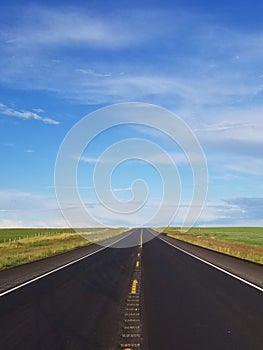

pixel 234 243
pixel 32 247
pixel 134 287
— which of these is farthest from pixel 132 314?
pixel 234 243

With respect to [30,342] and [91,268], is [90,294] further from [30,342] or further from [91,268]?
[91,268]

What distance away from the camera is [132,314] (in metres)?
9.51

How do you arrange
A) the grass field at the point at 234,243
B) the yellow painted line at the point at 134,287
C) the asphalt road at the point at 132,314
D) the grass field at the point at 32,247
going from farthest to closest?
the grass field at the point at 234,243
the grass field at the point at 32,247
the yellow painted line at the point at 134,287
the asphalt road at the point at 132,314

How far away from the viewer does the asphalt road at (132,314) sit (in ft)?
23.6

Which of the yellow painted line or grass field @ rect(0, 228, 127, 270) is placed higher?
grass field @ rect(0, 228, 127, 270)

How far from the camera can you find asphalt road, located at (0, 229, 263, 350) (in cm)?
719

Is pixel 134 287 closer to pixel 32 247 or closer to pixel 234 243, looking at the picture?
pixel 32 247

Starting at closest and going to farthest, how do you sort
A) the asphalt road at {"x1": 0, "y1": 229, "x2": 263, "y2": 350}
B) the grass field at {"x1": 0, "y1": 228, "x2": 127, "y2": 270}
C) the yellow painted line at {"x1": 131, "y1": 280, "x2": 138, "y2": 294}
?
the asphalt road at {"x1": 0, "y1": 229, "x2": 263, "y2": 350} < the yellow painted line at {"x1": 131, "y1": 280, "x2": 138, "y2": 294} < the grass field at {"x1": 0, "y1": 228, "x2": 127, "y2": 270}

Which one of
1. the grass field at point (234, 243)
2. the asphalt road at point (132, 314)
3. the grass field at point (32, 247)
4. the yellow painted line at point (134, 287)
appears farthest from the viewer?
the grass field at point (234, 243)

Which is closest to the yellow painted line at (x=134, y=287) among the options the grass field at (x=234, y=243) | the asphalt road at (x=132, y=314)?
the asphalt road at (x=132, y=314)

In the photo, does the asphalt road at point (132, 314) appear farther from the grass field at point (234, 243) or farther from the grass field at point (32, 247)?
the grass field at point (234, 243)

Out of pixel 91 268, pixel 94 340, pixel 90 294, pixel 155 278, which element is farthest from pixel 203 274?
pixel 94 340

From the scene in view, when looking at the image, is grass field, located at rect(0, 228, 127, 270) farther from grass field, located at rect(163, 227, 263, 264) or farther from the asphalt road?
grass field, located at rect(163, 227, 263, 264)

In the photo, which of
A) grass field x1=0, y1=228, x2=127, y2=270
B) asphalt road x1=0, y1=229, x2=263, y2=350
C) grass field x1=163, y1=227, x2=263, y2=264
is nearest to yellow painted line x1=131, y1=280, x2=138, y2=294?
asphalt road x1=0, y1=229, x2=263, y2=350
